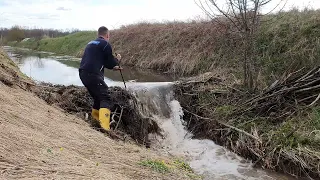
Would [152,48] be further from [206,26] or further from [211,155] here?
→ [211,155]

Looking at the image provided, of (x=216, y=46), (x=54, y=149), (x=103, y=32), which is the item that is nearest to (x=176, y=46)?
(x=216, y=46)

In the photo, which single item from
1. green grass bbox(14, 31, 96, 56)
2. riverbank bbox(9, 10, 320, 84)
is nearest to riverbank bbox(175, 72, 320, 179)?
riverbank bbox(9, 10, 320, 84)

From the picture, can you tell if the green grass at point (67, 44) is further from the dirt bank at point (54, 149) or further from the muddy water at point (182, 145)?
the dirt bank at point (54, 149)

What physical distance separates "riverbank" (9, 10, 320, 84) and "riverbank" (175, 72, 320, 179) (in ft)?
3.86

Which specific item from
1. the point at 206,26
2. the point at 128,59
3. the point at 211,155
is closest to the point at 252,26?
→ the point at 211,155

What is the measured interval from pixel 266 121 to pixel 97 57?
3.88 meters

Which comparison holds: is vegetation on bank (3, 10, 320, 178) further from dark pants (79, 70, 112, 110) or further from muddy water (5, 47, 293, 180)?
dark pants (79, 70, 112, 110)

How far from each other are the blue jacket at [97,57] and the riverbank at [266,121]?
9.52 ft

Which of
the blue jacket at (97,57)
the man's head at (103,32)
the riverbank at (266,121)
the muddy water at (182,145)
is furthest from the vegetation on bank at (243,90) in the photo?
the man's head at (103,32)

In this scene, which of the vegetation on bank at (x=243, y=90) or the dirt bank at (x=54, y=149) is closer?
the dirt bank at (x=54, y=149)

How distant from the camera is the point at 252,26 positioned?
10070 millimetres

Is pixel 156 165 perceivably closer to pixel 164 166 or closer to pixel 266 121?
pixel 164 166

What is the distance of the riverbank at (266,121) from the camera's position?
22.9 ft

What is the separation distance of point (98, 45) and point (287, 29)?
8.50 m
